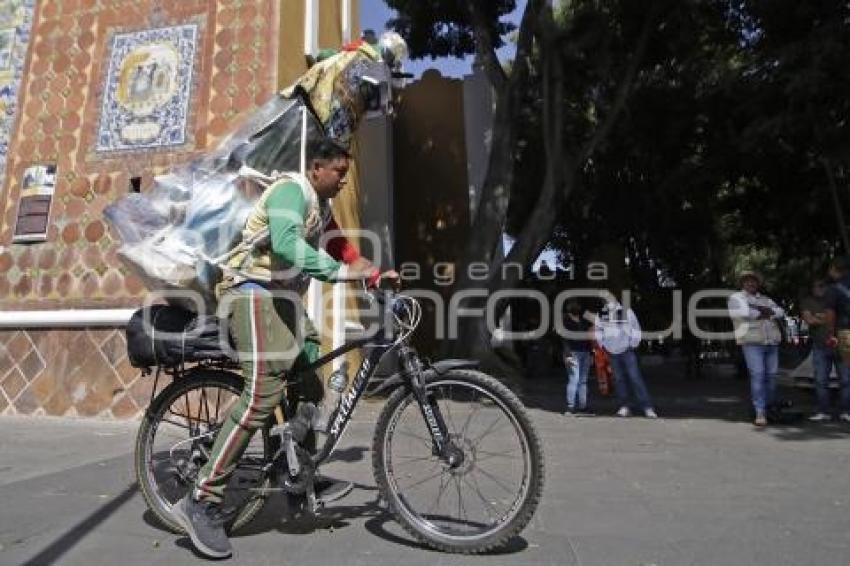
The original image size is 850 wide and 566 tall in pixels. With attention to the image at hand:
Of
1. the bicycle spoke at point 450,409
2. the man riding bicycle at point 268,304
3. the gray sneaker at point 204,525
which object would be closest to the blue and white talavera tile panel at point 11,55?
the man riding bicycle at point 268,304

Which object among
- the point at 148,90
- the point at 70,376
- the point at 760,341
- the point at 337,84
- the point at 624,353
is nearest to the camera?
the point at 337,84

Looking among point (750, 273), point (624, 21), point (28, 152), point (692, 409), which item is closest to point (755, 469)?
point (750, 273)

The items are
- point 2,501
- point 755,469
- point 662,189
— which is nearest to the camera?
point 2,501

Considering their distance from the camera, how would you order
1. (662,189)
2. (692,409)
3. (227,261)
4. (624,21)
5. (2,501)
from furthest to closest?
1. (662,189)
2. (624,21)
3. (692,409)
4. (2,501)
5. (227,261)

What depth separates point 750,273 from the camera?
9148 mm

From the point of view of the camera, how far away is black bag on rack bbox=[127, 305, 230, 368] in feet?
A: 13.0

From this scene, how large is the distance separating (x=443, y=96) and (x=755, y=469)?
1211 cm

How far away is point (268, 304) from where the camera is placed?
3.85 metres

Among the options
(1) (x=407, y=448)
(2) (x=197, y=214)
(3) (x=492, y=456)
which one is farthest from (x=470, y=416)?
(2) (x=197, y=214)

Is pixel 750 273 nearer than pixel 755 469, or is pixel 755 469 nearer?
pixel 755 469

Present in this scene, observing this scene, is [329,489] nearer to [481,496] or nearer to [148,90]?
[481,496]

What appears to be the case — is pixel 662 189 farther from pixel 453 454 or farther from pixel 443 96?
pixel 453 454

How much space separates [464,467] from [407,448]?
0.28 m

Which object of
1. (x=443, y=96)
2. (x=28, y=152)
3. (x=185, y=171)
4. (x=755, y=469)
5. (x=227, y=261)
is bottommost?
(x=755, y=469)
